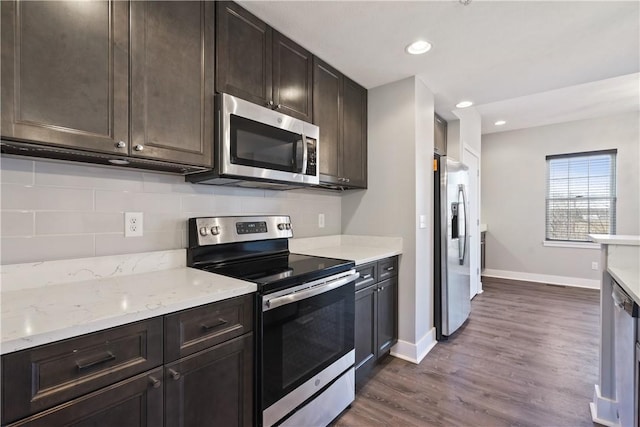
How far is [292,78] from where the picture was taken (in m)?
1.97

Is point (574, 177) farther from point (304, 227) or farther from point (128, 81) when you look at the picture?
point (128, 81)

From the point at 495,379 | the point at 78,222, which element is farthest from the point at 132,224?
the point at 495,379

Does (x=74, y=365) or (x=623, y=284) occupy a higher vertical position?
(x=623, y=284)

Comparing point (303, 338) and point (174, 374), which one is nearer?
point (174, 374)

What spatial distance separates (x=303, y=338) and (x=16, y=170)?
1427 millimetres

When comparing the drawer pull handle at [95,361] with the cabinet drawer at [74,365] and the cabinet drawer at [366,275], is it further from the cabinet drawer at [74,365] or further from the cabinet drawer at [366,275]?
the cabinet drawer at [366,275]

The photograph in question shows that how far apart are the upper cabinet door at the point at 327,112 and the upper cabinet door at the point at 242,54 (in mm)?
470

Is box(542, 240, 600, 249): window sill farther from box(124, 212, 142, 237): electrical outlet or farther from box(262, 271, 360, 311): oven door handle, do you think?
box(124, 212, 142, 237): electrical outlet

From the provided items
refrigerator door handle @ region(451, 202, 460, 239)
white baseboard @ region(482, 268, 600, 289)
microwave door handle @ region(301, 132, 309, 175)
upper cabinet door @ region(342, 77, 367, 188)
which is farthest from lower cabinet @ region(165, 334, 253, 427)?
white baseboard @ region(482, 268, 600, 289)

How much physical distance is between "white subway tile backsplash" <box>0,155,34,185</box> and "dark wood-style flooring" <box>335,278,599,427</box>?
6.38ft

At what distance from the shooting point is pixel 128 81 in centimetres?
Result: 121

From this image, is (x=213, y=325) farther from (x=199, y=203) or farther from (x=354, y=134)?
(x=354, y=134)

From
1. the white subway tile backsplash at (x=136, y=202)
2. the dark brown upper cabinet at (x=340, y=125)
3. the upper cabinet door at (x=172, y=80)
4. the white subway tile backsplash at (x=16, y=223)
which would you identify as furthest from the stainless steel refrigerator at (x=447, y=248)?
the white subway tile backsplash at (x=16, y=223)

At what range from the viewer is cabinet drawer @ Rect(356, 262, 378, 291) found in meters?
2.05
